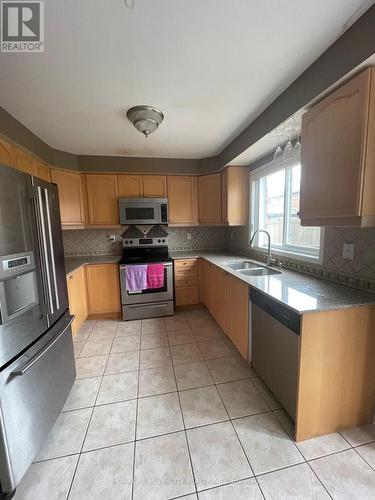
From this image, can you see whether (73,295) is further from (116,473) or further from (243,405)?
(243,405)

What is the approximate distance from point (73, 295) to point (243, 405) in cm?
215

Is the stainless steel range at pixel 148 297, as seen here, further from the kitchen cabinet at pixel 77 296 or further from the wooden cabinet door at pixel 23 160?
the wooden cabinet door at pixel 23 160

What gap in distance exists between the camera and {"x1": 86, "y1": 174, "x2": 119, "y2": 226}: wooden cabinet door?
3152 mm

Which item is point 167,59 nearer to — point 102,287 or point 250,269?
point 250,269

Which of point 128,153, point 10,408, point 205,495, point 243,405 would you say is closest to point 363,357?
point 243,405

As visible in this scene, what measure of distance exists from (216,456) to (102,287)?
2410 millimetres

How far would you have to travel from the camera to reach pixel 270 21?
41.2 inches

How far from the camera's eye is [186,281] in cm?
333

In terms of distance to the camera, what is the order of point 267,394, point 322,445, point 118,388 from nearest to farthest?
point 322,445, point 267,394, point 118,388

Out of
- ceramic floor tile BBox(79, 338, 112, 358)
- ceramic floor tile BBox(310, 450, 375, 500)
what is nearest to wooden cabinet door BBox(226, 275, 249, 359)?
ceramic floor tile BBox(310, 450, 375, 500)

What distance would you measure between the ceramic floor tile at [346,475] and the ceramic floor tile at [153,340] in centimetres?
163

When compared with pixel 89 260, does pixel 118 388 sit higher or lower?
→ lower

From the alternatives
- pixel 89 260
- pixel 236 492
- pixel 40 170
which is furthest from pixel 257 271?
pixel 40 170

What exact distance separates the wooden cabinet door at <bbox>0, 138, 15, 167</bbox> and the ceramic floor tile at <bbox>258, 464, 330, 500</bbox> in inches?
113
